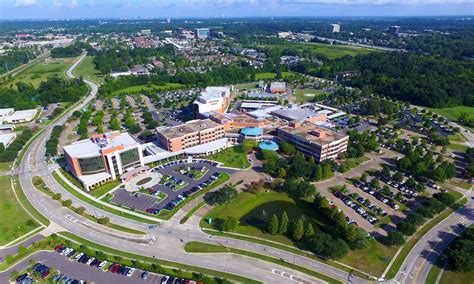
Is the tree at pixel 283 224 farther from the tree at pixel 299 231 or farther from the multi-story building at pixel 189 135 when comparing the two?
the multi-story building at pixel 189 135

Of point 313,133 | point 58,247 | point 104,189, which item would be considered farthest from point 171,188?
point 313,133

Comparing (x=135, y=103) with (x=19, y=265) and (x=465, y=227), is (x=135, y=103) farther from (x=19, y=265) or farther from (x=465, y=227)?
(x=465, y=227)

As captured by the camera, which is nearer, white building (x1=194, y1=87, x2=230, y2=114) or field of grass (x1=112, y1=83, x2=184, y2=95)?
white building (x1=194, y1=87, x2=230, y2=114)

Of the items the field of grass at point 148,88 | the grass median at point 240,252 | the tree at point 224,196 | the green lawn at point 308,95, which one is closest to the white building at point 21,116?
the field of grass at point 148,88

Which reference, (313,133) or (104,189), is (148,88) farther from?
(313,133)

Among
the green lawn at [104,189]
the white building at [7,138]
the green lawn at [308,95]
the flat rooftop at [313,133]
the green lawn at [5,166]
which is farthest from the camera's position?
the green lawn at [308,95]

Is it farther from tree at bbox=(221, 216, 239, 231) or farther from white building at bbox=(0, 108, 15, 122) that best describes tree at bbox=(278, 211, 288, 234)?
white building at bbox=(0, 108, 15, 122)

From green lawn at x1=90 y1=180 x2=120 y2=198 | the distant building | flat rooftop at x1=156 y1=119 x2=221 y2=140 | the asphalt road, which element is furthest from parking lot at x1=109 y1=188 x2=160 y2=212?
the distant building
